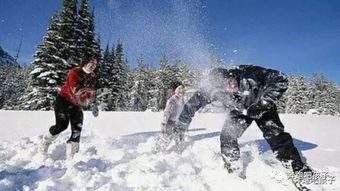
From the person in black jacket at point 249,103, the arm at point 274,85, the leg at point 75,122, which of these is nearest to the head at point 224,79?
the person in black jacket at point 249,103

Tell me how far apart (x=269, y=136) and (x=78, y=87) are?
3.07m

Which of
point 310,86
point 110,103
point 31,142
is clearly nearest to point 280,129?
point 31,142

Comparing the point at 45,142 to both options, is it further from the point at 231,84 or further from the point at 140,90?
the point at 140,90

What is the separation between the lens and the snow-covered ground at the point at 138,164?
462 cm

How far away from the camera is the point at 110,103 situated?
45031 mm

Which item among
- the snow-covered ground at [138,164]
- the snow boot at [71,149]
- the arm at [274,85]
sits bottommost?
the snow-covered ground at [138,164]

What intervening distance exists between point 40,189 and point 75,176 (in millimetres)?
580

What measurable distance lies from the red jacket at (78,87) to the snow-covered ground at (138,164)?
931mm

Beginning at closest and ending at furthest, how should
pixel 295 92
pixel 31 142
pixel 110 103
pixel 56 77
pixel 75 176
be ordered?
pixel 75 176 < pixel 31 142 < pixel 56 77 < pixel 110 103 < pixel 295 92

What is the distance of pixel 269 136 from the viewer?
5277mm

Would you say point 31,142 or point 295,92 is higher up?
point 295,92

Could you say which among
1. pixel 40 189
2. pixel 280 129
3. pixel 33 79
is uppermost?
pixel 33 79

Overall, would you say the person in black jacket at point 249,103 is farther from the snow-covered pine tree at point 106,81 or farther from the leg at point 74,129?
the snow-covered pine tree at point 106,81

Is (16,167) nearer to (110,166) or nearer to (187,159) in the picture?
(110,166)
